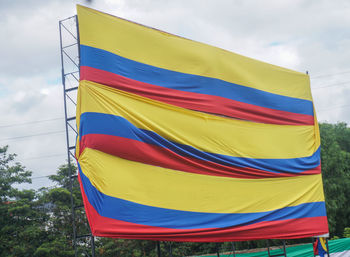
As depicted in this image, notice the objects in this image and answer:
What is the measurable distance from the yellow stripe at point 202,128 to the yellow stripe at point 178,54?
57 cm

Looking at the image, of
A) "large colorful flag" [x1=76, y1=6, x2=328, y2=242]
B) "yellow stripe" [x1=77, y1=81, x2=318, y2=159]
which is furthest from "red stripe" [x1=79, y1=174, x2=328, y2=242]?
"yellow stripe" [x1=77, y1=81, x2=318, y2=159]

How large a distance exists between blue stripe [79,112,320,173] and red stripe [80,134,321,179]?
0.05m

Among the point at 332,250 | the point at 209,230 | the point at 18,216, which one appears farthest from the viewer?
the point at 18,216

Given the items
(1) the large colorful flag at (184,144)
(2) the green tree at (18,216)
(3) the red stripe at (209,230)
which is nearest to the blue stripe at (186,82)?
(1) the large colorful flag at (184,144)

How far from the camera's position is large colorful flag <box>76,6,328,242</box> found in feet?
13.5

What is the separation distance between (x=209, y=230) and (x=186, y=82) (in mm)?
1902

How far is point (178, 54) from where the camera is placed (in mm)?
5098

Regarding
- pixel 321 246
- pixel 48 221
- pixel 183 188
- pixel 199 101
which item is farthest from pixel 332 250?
pixel 48 221

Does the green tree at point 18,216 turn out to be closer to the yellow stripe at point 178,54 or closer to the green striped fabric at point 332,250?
the green striped fabric at point 332,250

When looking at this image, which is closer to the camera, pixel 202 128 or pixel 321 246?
pixel 202 128

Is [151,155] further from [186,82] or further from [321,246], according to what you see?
[321,246]

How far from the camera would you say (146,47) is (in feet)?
15.8

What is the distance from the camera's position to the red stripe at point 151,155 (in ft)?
13.5

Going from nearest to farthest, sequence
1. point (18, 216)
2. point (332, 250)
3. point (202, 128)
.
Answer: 1. point (202, 128)
2. point (332, 250)
3. point (18, 216)
